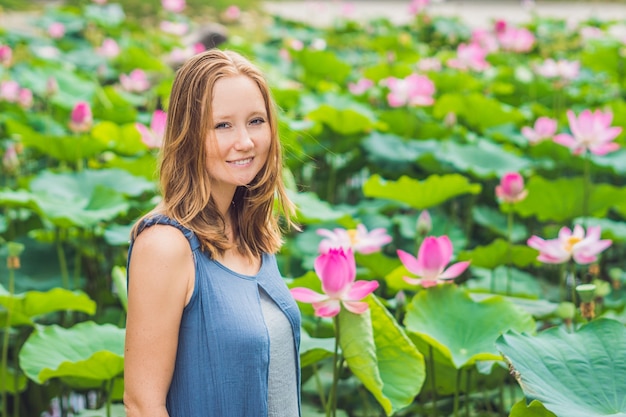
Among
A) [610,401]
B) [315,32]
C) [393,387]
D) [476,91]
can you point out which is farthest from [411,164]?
[315,32]

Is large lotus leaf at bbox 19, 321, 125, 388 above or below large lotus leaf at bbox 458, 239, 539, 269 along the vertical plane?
below

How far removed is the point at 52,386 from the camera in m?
2.43

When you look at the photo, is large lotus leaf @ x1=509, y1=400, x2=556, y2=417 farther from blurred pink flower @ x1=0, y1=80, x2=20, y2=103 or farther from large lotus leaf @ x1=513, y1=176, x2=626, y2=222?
blurred pink flower @ x1=0, y1=80, x2=20, y2=103

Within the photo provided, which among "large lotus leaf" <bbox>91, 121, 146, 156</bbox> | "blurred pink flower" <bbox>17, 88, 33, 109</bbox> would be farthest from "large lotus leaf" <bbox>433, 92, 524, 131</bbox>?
"blurred pink flower" <bbox>17, 88, 33, 109</bbox>

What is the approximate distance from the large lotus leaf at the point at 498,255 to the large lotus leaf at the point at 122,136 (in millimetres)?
1357

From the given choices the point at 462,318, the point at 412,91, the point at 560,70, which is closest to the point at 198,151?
the point at 462,318

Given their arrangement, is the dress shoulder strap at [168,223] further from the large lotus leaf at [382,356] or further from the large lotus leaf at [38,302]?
the large lotus leaf at [38,302]

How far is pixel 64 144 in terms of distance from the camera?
121 inches

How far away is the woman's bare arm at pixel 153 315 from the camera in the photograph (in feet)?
4.12

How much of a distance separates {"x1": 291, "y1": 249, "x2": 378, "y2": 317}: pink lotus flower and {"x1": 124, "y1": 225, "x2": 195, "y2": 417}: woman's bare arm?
330 mm

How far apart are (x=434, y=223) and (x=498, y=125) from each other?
107cm

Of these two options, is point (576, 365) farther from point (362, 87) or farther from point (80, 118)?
point (362, 87)

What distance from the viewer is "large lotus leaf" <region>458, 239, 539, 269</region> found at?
2.36m

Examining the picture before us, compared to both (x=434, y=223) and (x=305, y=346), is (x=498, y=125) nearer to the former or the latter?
(x=434, y=223)
